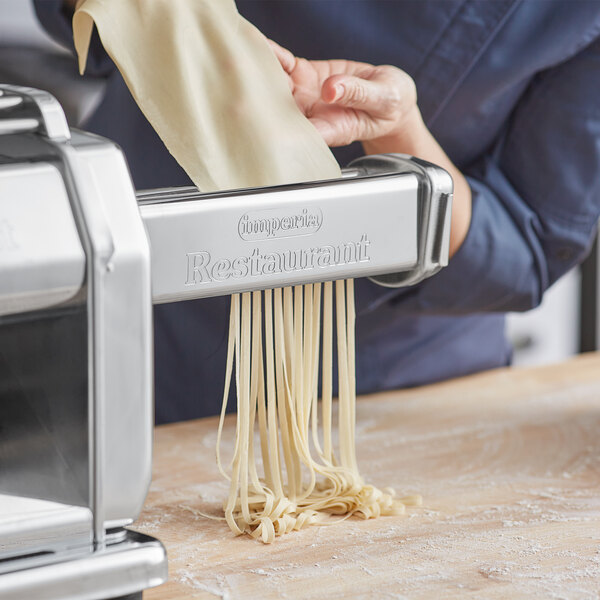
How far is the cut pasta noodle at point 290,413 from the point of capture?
0.56 meters

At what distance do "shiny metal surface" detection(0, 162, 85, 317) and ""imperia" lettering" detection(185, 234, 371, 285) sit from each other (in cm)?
7

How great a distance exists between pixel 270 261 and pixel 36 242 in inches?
5.2

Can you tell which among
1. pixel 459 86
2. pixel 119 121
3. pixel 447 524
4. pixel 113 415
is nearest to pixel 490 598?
pixel 447 524

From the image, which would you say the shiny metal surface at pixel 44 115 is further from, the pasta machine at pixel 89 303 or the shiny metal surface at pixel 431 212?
the shiny metal surface at pixel 431 212

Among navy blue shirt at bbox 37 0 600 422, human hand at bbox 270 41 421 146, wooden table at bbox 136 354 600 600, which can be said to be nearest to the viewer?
wooden table at bbox 136 354 600 600

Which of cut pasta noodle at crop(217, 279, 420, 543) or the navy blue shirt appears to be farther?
the navy blue shirt

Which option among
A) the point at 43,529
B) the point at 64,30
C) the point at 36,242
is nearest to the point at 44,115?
the point at 36,242

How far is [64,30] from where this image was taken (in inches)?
35.2

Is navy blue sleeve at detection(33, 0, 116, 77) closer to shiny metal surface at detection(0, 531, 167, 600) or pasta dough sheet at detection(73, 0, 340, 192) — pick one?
pasta dough sheet at detection(73, 0, 340, 192)

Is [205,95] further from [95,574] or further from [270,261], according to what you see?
[95,574]

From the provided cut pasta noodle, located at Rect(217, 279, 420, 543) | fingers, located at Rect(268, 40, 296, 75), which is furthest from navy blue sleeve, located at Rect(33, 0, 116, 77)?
cut pasta noodle, located at Rect(217, 279, 420, 543)

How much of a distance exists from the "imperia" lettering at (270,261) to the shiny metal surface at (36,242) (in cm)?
7

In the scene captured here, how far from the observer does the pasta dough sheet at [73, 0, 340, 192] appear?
0.52m

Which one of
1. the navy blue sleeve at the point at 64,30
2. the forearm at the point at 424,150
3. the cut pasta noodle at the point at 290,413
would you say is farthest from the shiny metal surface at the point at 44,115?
the navy blue sleeve at the point at 64,30
